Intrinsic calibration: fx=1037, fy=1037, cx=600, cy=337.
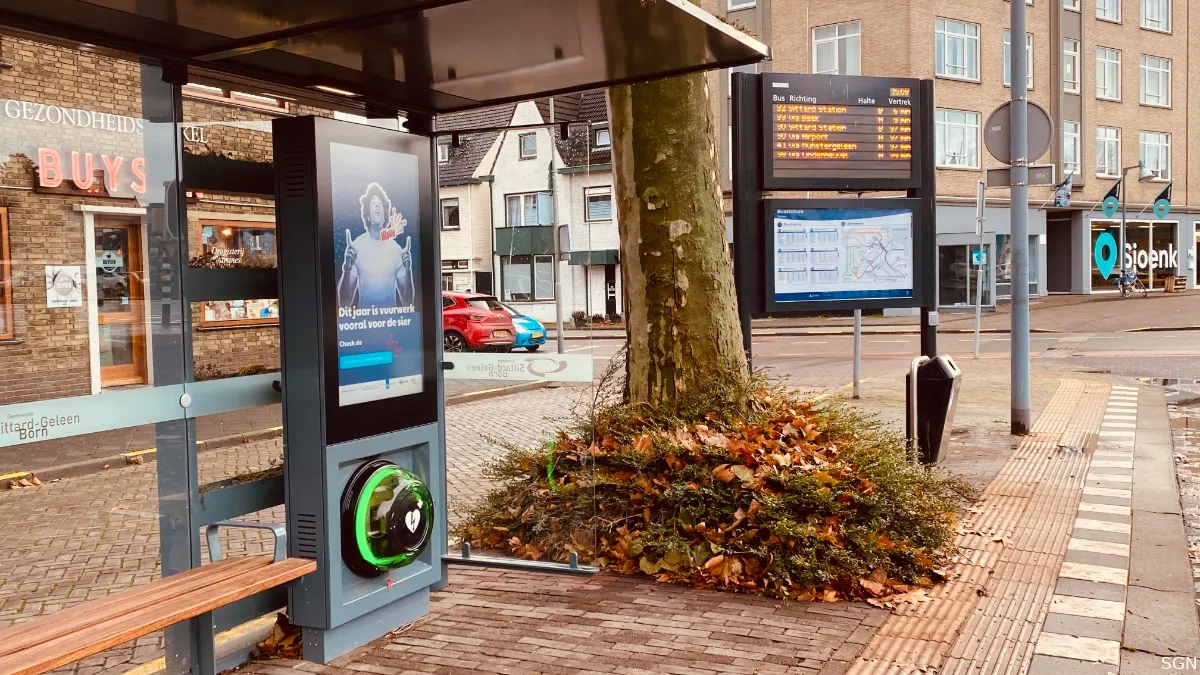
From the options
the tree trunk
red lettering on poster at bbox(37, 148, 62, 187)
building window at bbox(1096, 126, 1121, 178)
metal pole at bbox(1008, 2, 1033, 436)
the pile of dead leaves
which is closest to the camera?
red lettering on poster at bbox(37, 148, 62, 187)

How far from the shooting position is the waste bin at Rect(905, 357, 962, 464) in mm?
8000

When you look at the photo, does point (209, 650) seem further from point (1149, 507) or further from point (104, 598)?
point (1149, 507)

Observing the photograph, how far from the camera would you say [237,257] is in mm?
4258

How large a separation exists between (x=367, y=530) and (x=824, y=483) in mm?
2364

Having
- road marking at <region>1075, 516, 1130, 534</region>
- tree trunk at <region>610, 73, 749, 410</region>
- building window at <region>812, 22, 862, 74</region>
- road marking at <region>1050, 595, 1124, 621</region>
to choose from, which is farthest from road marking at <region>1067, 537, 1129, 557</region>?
building window at <region>812, 22, 862, 74</region>

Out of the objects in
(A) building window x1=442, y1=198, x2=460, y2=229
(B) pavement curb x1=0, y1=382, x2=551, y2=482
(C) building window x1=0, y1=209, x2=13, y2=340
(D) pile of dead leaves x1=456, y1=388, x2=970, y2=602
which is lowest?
(D) pile of dead leaves x1=456, y1=388, x2=970, y2=602

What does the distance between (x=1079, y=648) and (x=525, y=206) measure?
3.28 m

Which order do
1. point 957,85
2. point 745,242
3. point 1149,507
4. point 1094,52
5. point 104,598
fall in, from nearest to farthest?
point 104,598, point 1149,507, point 745,242, point 957,85, point 1094,52

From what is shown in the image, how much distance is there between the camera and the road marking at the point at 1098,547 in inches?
236

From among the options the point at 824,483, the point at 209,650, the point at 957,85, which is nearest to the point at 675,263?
the point at 824,483

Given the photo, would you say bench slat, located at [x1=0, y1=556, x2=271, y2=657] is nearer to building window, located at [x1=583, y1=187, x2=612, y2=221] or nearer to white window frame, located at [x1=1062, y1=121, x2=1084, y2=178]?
building window, located at [x1=583, y1=187, x2=612, y2=221]

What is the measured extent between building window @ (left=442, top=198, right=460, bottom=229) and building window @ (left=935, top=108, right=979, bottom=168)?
35349 mm

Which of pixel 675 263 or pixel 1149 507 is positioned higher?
pixel 675 263

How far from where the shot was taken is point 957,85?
1513 inches
